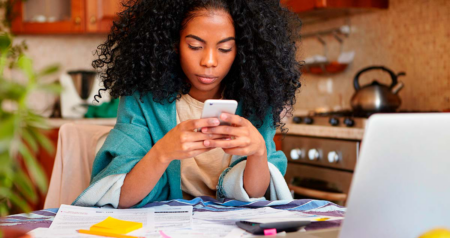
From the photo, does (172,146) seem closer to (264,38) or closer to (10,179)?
(264,38)

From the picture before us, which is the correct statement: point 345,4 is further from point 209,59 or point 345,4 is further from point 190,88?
point 209,59

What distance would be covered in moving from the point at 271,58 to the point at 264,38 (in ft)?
0.21

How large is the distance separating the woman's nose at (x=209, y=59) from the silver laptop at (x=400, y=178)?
66 cm

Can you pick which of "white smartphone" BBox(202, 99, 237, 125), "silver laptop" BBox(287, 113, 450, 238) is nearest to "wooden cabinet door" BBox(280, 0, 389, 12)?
"white smartphone" BBox(202, 99, 237, 125)

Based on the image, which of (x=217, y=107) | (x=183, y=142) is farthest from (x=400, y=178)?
(x=183, y=142)

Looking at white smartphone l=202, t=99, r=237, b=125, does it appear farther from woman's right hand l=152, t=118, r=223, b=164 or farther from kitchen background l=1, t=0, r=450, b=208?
kitchen background l=1, t=0, r=450, b=208

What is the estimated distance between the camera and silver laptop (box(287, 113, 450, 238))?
0.55 meters

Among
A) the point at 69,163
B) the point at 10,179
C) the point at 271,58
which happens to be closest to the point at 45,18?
the point at 69,163

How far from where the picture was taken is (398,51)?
2.71 m

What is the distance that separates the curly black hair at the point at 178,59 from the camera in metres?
1.25

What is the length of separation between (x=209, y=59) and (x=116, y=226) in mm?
489

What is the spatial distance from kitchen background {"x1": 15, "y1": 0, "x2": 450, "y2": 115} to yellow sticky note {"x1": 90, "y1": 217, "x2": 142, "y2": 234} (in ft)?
4.32

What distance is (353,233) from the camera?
1.94 feet


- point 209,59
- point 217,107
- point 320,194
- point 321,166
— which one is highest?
point 209,59
